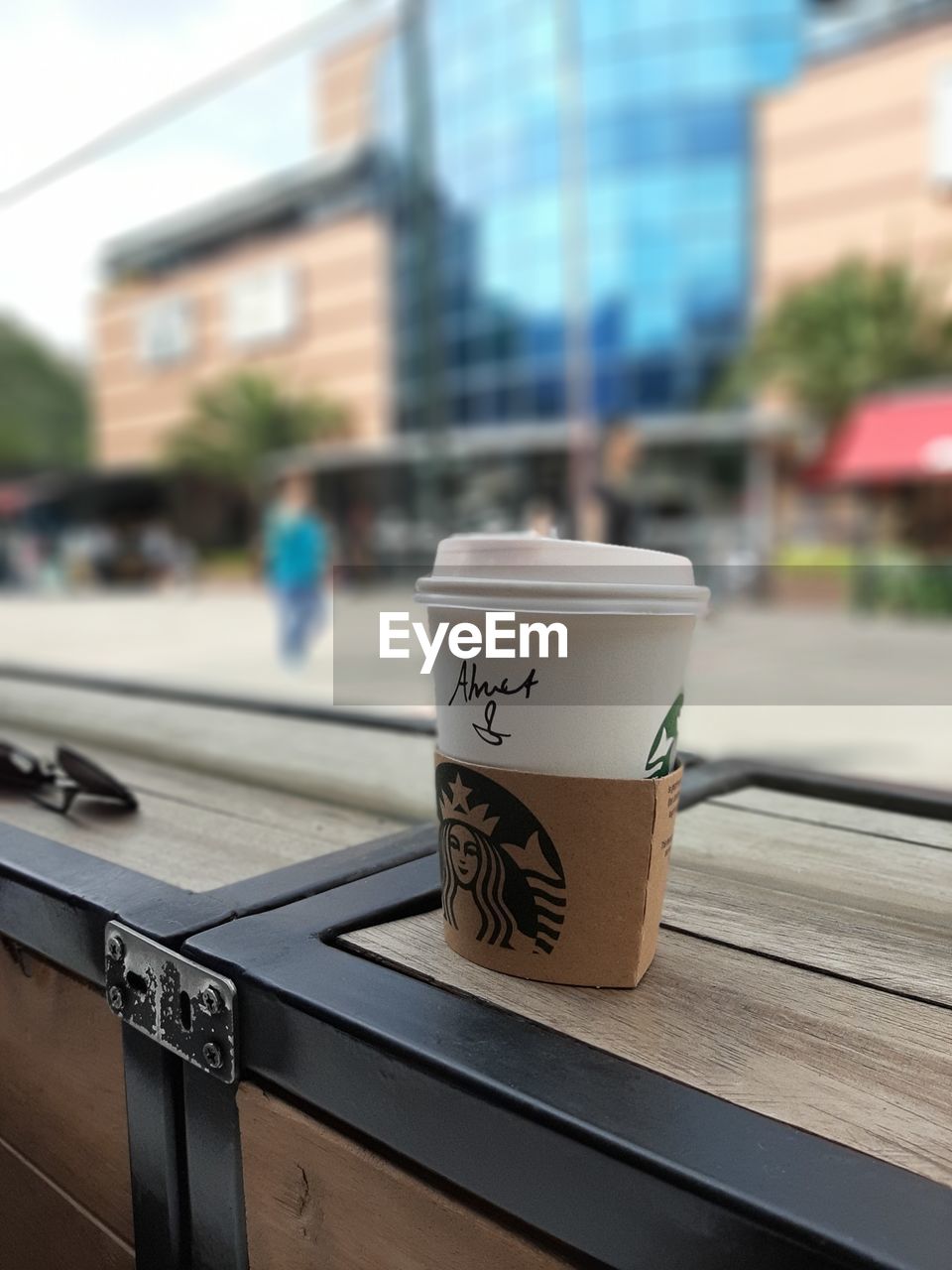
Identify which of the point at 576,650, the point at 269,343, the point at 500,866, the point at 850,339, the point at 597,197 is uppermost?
the point at 597,197

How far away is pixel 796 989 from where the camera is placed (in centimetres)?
70

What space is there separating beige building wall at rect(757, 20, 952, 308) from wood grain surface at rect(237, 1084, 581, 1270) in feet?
67.9

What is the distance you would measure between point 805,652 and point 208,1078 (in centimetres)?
902

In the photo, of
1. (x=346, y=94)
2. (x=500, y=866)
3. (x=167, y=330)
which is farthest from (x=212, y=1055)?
(x=346, y=94)

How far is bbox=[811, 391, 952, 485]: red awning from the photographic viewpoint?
14156mm

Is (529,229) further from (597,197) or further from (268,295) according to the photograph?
(268,295)

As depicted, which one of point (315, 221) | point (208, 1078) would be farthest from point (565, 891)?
point (315, 221)

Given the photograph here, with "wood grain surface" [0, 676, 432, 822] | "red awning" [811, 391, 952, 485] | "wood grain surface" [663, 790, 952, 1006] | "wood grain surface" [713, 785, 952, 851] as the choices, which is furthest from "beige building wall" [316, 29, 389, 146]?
"wood grain surface" [663, 790, 952, 1006]

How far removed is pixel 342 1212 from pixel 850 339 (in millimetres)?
17763

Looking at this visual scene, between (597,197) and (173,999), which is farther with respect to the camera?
(597,197)

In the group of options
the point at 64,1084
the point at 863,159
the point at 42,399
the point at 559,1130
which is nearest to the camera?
the point at 559,1130

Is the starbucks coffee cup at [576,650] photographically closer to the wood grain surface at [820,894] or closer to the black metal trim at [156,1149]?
the wood grain surface at [820,894]

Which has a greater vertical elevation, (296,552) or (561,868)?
(296,552)

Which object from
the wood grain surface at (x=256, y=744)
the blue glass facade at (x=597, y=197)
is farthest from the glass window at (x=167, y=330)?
the wood grain surface at (x=256, y=744)
